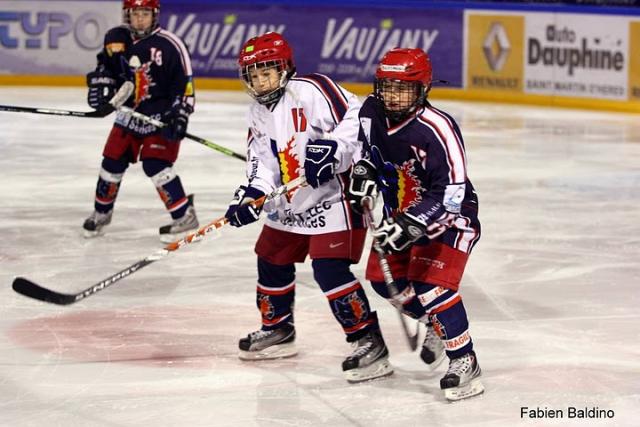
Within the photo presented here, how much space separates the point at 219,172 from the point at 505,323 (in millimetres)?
3676

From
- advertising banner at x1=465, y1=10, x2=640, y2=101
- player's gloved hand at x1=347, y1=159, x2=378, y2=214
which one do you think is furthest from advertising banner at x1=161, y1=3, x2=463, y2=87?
player's gloved hand at x1=347, y1=159, x2=378, y2=214

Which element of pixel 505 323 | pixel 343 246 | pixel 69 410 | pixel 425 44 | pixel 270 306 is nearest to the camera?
pixel 69 410

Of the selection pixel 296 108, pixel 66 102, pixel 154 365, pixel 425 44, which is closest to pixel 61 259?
pixel 154 365

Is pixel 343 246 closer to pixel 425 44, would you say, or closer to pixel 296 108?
pixel 296 108

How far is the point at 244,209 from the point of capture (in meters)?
3.90

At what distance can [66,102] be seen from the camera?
11.1m

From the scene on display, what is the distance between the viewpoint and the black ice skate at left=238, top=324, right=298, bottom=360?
13.7 feet

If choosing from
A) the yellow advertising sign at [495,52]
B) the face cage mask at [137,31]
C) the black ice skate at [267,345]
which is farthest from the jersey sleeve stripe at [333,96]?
the yellow advertising sign at [495,52]

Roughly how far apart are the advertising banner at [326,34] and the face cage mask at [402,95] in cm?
812

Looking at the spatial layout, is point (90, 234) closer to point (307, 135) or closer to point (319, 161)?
point (307, 135)

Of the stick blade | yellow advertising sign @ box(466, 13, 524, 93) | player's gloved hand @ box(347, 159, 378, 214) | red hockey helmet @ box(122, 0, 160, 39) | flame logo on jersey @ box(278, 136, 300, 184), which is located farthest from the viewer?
yellow advertising sign @ box(466, 13, 524, 93)

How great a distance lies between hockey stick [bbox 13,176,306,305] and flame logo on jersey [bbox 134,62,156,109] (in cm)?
210

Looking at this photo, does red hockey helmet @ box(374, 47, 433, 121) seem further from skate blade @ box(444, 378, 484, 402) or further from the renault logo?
the renault logo

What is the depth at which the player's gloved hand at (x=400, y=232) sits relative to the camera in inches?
142
